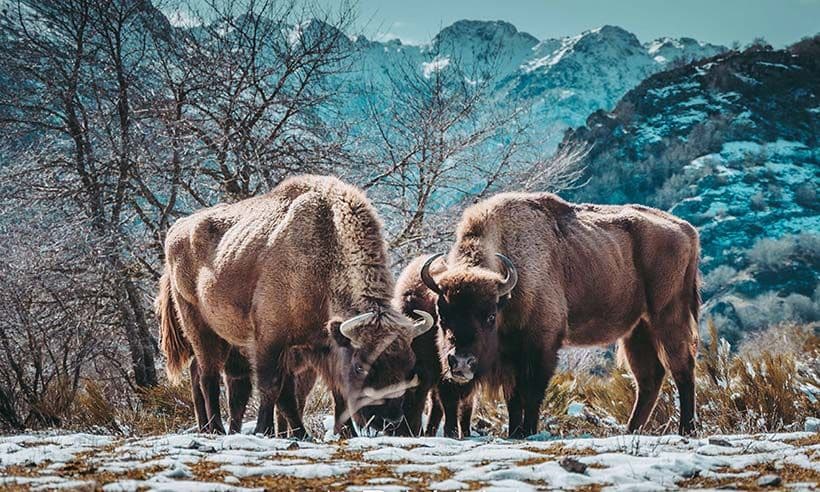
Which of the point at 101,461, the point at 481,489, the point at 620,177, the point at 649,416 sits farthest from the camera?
the point at 620,177

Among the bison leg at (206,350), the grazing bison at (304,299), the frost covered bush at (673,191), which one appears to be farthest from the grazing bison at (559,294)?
the frost covered bush at (673,191)

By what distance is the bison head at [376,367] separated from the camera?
6027mm

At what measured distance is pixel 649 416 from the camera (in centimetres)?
848

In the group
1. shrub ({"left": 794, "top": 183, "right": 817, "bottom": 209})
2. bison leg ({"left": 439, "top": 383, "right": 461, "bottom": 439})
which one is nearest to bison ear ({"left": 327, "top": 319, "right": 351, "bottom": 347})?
bison leg ({"left": 439, "top": 383, "right": 461, "bottom": 439})

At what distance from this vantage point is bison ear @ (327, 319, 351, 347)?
6.25m

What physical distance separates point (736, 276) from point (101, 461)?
76446mm

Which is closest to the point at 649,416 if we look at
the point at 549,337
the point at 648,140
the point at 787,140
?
the point at 549,337

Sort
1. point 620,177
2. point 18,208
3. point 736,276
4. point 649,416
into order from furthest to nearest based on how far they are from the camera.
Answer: point 620,177 < point 736,276 < point 18,208 < point 649,416

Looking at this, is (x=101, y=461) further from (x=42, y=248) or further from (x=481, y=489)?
(x=42, y=248)

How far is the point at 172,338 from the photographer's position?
28.5 feet

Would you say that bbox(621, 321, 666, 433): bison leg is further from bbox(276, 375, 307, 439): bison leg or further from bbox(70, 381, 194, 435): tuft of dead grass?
bbox(70, 381, 194, 435): tuft of dead grass

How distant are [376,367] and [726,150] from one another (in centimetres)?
9426

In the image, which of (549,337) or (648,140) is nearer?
(549,337)

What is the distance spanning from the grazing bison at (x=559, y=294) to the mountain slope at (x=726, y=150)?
72.4 metres
